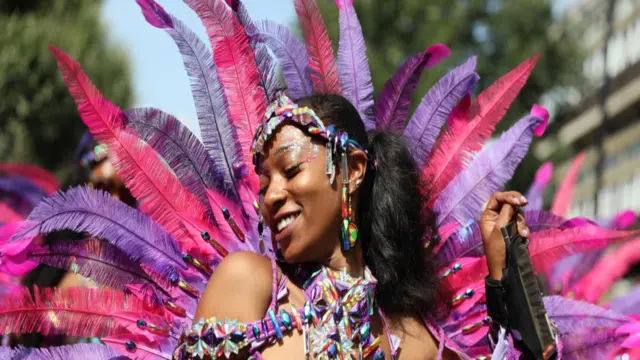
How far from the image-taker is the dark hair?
2654 mm

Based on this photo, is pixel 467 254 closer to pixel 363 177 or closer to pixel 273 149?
pixel 363 177

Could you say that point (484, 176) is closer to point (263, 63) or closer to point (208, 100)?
point (263, 63)

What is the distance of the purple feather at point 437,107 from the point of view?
3.14 m

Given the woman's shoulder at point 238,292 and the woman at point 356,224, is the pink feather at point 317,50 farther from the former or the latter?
the woman's shoulder at point 238,292

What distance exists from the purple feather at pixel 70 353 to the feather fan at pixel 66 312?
7cm

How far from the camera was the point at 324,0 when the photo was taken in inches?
643

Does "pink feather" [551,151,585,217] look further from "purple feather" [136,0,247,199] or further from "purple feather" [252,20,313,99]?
"purple feather" [136,0,247,199]

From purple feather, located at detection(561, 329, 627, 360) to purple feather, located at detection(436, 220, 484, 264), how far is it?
43 cm

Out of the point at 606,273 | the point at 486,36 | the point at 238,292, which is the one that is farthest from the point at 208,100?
the point at 486,36

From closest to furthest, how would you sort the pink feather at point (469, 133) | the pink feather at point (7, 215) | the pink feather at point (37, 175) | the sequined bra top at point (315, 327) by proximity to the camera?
1. the sequined bra top at point (315, 327)
2. the pink feather at point (469, 133)
3. the pink feather at point (7, 215)
4. the pink feather at point (37, 175)

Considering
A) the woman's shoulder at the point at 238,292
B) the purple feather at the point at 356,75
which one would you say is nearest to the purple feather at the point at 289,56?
the purple feather at the point at 356,75

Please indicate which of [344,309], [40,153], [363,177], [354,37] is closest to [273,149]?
[363,177]

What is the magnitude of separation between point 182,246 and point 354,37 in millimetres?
937

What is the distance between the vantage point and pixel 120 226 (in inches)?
109
